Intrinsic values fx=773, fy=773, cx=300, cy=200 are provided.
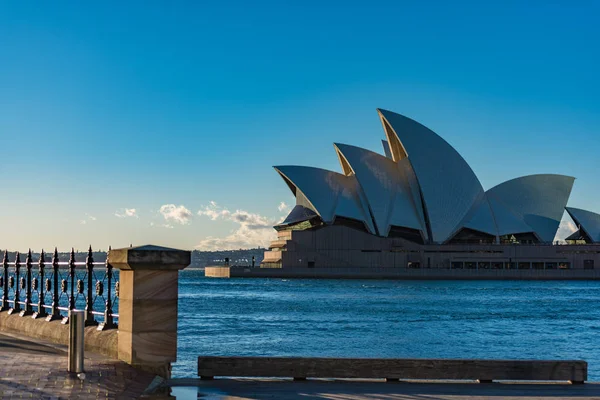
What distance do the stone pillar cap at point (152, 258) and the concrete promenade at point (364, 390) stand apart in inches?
47.9

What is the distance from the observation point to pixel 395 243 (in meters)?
92.5

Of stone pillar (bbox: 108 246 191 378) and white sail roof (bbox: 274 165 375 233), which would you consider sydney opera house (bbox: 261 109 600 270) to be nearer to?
white sail roof (bbox: 274 165 375 233)

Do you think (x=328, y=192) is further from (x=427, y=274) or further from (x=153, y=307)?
(x=153, y=307)

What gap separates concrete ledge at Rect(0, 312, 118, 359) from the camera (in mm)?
9223

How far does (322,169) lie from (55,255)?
76060mm

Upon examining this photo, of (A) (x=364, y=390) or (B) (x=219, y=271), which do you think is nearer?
(A) (x=364, y=390)

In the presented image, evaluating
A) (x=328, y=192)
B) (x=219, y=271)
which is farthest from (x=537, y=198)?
(x=219, y=271)

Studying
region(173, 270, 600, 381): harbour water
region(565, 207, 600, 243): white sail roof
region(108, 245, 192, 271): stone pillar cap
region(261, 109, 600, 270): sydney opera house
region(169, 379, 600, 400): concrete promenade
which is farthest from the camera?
region(565, 207, 600, 243): white sail roof

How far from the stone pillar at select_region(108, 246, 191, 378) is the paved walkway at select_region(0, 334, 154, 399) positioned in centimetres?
22

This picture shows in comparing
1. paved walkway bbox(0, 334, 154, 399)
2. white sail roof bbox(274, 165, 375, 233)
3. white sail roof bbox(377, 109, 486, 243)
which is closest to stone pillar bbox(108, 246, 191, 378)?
paved walkway bbox(0, 334, 154, 399)

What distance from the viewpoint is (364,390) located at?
7.66 metres

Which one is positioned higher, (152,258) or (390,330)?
(152,258)

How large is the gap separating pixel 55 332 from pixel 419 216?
79096 millimetres

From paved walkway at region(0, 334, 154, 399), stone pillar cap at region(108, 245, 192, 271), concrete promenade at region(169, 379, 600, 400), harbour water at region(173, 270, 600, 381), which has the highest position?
stone pillar cap at region(108, 245, 192, 271)
